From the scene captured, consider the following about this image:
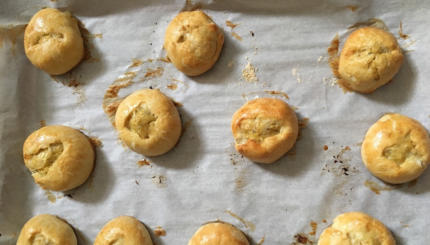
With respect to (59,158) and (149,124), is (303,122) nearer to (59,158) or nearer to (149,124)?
(149,124)

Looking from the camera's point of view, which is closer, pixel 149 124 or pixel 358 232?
pixel 358 232

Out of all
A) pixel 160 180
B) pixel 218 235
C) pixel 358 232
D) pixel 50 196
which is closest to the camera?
pixel 358 232

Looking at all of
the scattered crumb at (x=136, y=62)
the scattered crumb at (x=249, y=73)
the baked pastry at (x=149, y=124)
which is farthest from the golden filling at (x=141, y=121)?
the scattered crumb at (x=249, y=73)

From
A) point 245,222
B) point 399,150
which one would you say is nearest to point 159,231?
point 245,222

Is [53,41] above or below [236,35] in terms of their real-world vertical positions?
below

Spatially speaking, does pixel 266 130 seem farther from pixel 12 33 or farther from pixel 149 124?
pixel 12 33

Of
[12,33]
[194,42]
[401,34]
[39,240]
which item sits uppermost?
[401,34]

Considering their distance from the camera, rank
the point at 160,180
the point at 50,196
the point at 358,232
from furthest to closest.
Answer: the point at 50,196 → the point at 160,180 → the point at 358,232
